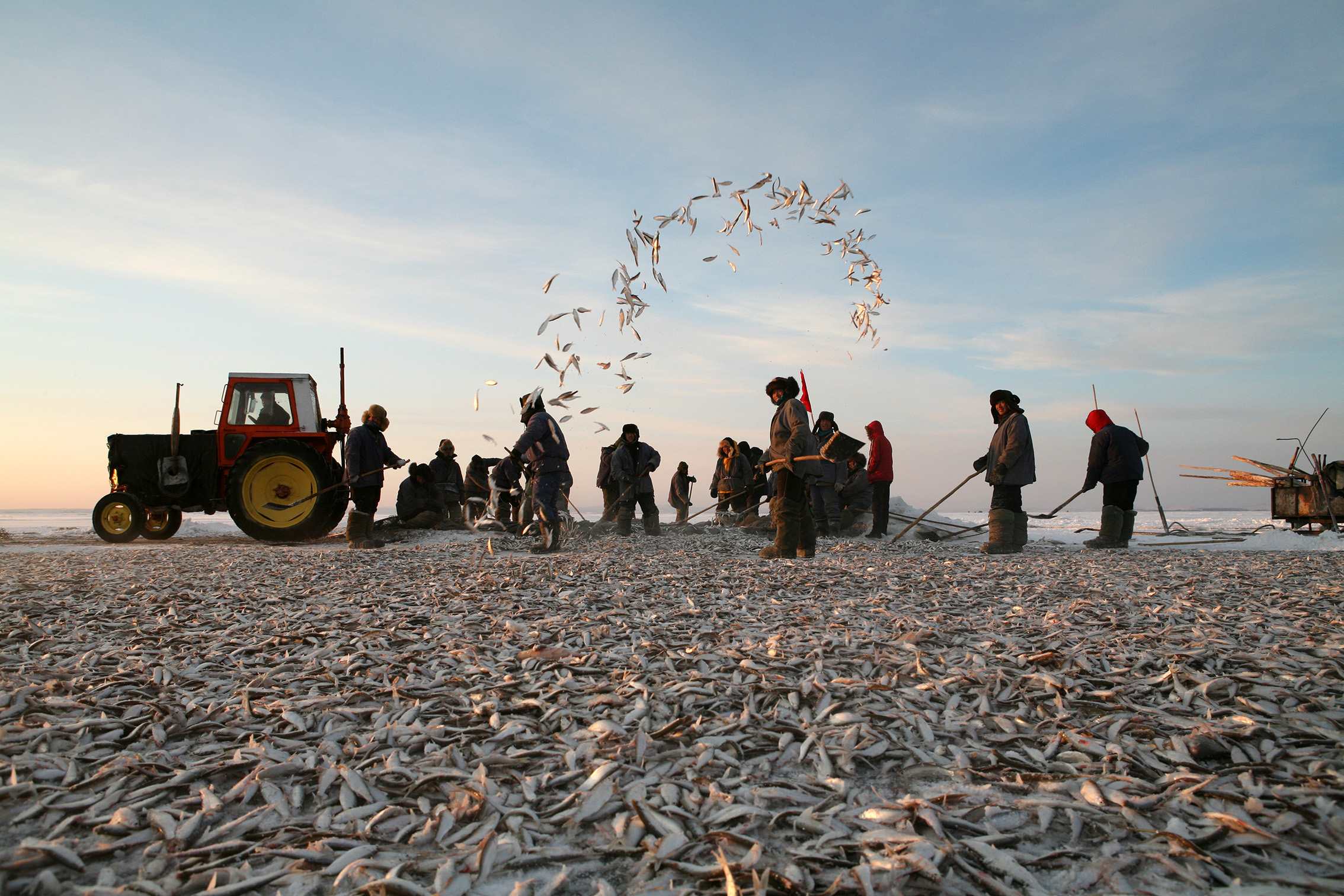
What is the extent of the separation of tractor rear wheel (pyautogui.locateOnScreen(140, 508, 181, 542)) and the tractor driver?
303 cm

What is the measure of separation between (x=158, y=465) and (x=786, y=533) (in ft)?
33.1

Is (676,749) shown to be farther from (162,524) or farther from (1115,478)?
(162,524)

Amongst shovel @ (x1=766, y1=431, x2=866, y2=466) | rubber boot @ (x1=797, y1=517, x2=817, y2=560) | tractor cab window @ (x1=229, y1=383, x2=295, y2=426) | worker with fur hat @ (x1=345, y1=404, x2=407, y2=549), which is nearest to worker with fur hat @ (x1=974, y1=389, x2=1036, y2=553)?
rubber boot @ (x1=797, y1=517, x2=817, y2=560)

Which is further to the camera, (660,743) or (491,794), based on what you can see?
(660,743)

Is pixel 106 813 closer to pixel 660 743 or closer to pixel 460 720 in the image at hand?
pixel 460 720

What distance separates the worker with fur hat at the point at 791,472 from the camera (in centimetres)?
779

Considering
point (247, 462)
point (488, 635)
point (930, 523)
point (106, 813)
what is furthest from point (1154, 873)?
point (930, 523)

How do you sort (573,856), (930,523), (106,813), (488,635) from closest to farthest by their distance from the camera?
1. (573,856)
2. (106,813)
3. (488,635)
4. (930,523)

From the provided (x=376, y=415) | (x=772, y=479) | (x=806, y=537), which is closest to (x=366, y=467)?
(x=376, y=415)

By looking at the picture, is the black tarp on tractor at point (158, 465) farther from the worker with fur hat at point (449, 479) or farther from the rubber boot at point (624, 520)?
the rubber boot at point (624, 520)

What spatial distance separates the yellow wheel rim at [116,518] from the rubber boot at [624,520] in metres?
7.82

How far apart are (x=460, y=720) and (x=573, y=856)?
1.01 m

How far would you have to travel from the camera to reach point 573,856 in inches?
70.7

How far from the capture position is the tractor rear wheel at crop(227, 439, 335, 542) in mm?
10047
